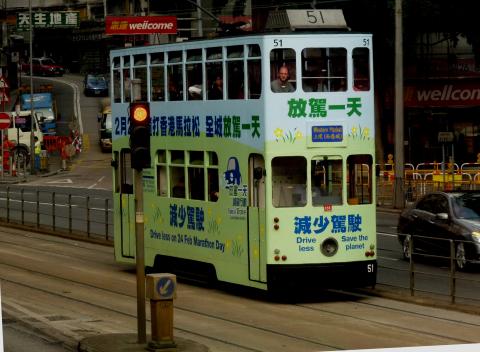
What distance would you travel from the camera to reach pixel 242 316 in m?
18.6

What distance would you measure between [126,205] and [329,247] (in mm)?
5440

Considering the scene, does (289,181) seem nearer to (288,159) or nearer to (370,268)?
(288,159)

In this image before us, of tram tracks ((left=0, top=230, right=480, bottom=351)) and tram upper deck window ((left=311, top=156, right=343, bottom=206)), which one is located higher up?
tram upper deck window ((left=311, top=156, right=343, bottom=206))

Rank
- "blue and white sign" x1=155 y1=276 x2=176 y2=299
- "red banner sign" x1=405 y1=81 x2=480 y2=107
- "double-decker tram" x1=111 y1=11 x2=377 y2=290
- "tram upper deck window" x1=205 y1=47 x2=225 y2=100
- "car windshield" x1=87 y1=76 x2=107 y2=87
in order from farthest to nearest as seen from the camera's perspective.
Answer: "car windshield" x1=87 y1=76 x2=107 y2=87 < "red banner sign" x1=405 y1=81 x2=480 y2=107 < "tram upper deck window" x1=205 y1=47 x2=225 y2=100 < "double-decker tram" x1=111 y1=11 x2=377 y2=290 < "blue and white sign" x1=155 y1=276 x2=176 y2=299

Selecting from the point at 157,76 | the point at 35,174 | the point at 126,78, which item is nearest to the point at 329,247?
the point at 157,76

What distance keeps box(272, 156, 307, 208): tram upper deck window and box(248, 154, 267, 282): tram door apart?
20 centimetres

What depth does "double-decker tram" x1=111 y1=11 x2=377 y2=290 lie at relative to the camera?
19.5 meters

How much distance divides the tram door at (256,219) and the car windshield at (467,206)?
562cm

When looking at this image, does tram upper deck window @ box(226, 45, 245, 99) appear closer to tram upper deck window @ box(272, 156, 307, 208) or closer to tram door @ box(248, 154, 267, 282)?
tram door @ box(248, 154, 267, 282)

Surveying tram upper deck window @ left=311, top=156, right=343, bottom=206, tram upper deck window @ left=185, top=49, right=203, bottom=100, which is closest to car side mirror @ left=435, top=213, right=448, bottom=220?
tram upper deck window @ left=311, top=156, right=343, bottom=206

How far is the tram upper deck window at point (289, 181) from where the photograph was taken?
19.6 m

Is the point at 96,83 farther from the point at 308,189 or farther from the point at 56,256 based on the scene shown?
the point at 308,189

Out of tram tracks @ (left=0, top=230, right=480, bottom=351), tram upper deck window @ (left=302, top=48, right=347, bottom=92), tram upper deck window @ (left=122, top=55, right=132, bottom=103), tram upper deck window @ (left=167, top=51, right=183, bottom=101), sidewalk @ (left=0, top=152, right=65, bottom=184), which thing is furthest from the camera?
sidewalk @ (left=0, top=152, right=65, bottom=184)

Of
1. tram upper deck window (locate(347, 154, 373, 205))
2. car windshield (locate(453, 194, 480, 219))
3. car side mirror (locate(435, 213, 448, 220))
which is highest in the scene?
tram upper deck window (locate(347, 154, 373, 205))
